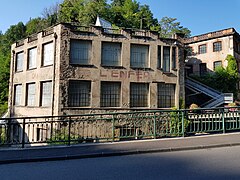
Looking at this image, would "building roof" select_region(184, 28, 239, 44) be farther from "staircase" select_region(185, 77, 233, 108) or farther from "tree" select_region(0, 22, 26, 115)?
"tree" select_region(0, 22, 26, 115)

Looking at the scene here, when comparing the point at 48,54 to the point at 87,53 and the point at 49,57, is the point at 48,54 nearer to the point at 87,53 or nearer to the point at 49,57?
the point at 49,57

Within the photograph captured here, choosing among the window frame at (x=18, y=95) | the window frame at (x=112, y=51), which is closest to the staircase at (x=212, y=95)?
the window frame at (x=112, y=51)

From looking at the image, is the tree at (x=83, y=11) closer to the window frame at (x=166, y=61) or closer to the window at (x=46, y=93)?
the window at (x=46, y=93)

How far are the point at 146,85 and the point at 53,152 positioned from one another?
13.0m

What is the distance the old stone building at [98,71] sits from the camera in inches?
699

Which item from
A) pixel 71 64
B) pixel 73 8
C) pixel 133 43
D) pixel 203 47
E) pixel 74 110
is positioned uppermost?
pixel 73 8

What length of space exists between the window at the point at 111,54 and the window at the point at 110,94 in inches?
71.6

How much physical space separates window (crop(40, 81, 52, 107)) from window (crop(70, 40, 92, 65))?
308 cm

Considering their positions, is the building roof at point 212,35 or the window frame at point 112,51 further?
the building roof at point 212,35

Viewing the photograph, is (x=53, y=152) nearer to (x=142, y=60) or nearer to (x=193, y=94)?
(x=142, y=60)

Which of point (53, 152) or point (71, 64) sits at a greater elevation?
point (71, 64)

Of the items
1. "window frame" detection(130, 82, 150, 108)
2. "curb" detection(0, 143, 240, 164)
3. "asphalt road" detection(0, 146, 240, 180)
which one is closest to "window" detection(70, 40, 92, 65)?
"window frame" detection(130, 82, 150, 108)

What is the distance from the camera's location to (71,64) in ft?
58.2

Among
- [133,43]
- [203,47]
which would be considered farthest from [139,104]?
[203,47]
